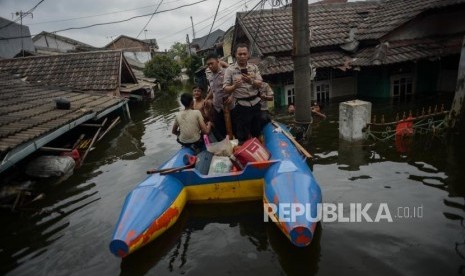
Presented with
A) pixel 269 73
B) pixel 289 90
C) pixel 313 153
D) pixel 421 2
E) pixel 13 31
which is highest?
pixel 13 31

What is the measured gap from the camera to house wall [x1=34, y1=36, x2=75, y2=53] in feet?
119

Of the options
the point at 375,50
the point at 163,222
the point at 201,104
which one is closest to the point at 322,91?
the point at 375,50

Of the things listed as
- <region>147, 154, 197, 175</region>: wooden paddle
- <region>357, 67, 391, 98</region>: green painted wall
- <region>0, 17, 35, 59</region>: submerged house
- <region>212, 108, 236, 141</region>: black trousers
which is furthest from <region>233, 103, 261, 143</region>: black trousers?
<region>0, 17, 35, 59</region>: submerged house

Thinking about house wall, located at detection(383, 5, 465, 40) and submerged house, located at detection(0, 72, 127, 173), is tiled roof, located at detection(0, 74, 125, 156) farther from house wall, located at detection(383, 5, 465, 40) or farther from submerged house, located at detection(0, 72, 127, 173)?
house wall, located at detection(383, 5, 465, 40)

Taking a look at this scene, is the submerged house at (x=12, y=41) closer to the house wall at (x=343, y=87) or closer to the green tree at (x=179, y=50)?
the house wall at (x=343, y=87)

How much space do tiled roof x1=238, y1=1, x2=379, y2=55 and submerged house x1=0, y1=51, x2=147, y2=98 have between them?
25.6ft

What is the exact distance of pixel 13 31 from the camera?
22016 millimetres

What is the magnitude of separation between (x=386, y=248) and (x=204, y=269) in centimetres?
252

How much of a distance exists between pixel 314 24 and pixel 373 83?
4832mm

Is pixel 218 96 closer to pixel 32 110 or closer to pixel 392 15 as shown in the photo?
pixel 32 110

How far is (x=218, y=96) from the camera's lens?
7.12m

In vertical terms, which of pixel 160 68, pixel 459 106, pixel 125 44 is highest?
pixel 125 44

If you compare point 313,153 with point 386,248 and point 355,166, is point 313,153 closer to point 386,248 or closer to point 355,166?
point 355,166

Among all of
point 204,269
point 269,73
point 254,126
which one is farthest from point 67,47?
point 204,269
